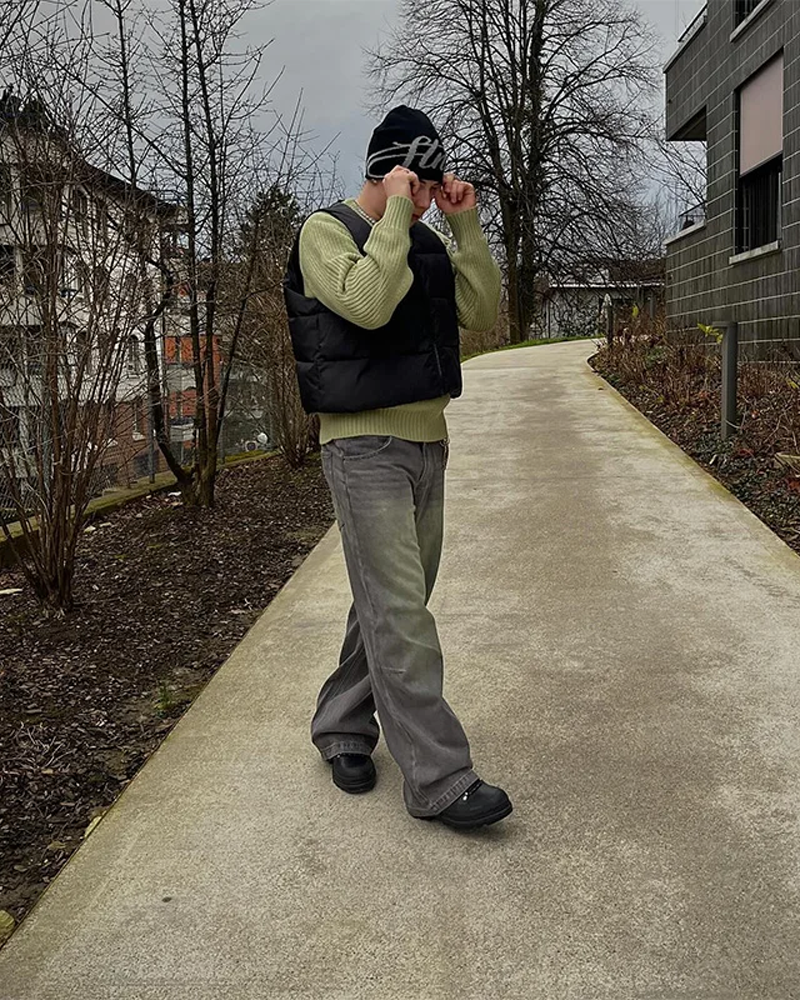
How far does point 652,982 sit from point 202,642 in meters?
2.89

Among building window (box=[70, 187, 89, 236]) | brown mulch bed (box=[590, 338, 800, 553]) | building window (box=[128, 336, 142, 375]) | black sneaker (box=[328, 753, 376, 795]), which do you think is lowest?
black sneaker (box=[328, 753, 376, 795])

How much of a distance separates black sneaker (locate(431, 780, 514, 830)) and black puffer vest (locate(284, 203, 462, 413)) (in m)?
1.07

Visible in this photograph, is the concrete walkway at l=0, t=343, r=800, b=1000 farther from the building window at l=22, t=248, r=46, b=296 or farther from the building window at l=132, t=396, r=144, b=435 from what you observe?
the building window at l=22, t=248, r=46, b=296

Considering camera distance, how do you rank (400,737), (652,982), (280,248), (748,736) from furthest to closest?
(280,248) → (748,736) → (400,737) → (652,982)

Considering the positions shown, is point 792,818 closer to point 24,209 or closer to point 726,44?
point 24,209

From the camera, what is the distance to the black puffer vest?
2.83 meters

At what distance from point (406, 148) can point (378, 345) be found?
21.3 inches

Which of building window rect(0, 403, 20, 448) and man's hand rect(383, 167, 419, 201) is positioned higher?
man's hand rect(383, 167, 419, 201)

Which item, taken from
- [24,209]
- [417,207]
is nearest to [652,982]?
[417,207]

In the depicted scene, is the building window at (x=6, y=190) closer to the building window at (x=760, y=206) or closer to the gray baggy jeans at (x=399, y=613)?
the gray baggy jeans at (x=399, y=613)

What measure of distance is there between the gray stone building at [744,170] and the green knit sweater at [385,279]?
8515 millimetres

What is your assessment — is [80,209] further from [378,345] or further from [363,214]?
[378,345]

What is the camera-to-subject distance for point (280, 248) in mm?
8672

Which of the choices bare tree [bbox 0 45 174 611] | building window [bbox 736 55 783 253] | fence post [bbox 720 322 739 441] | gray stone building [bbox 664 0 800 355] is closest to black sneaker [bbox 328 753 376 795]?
bare tree [bbox 0 45 174 611]
